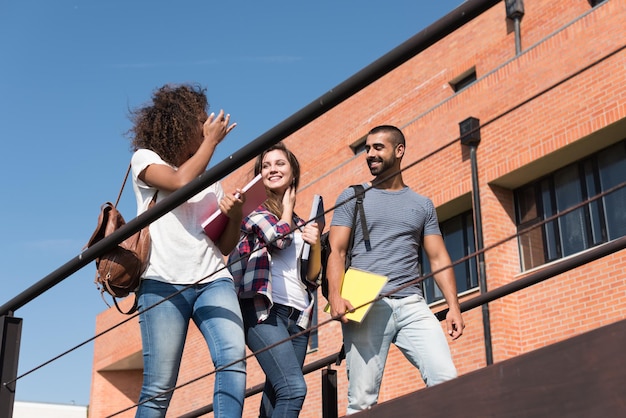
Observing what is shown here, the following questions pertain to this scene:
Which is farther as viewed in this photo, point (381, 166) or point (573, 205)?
point (573, 205)

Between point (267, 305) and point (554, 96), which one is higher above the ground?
point (554, 96)

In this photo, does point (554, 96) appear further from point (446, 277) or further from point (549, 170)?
point (446, 277)

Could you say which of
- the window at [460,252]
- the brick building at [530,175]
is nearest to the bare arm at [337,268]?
the brick building at [530,175]

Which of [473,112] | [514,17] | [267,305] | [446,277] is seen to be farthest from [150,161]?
[514,17]

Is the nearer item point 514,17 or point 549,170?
point 549,170

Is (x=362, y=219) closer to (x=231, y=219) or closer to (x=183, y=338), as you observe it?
(x=231, y=219)

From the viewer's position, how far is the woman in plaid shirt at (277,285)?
352 centimetres

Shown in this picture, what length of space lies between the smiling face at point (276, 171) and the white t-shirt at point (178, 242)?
524 mm

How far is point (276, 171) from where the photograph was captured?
156 inches

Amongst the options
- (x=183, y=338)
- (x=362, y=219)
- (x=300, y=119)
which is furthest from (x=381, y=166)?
(x=300, y=119)

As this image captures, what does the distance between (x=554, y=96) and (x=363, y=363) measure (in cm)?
920

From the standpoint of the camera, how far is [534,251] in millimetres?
12266

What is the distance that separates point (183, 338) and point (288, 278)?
0.63m

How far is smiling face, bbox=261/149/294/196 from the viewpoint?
3.96m
